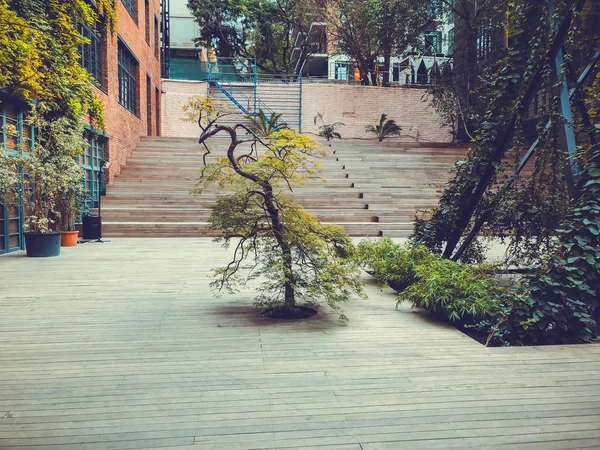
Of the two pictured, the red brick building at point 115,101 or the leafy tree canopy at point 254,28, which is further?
the leafy tree canopy at point 254,28

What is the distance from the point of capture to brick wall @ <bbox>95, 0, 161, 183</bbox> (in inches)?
595

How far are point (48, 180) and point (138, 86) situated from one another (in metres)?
10.9

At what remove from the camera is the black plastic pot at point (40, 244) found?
9445 mm

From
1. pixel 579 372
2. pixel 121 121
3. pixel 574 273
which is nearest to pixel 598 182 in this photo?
pixel 574 273

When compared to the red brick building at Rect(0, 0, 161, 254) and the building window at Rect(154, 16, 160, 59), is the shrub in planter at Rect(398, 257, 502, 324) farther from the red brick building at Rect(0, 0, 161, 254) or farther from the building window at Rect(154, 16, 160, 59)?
the building window at Rect(154, 16, 160, 59)

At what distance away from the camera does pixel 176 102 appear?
24.4 metres

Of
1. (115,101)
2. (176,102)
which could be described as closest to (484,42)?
(176,102)

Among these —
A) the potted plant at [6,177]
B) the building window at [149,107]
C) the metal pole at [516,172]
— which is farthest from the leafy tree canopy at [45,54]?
the building window at [149,107]

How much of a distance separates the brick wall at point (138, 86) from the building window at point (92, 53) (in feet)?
0.61

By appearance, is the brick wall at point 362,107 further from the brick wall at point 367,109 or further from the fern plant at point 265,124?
the fern plant at point 265,124

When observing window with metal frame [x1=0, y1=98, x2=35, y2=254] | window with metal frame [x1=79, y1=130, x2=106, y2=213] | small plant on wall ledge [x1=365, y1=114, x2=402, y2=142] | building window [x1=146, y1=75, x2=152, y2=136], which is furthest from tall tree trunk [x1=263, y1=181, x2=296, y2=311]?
small plant on wall ledge [x1=365, y1=114, x2=402, y2=142]

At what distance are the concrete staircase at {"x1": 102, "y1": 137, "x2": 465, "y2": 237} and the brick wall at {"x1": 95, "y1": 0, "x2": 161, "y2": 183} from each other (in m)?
0.66

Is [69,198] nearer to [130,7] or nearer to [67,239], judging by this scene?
[67,239]

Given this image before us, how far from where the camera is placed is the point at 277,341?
428 centimetres
